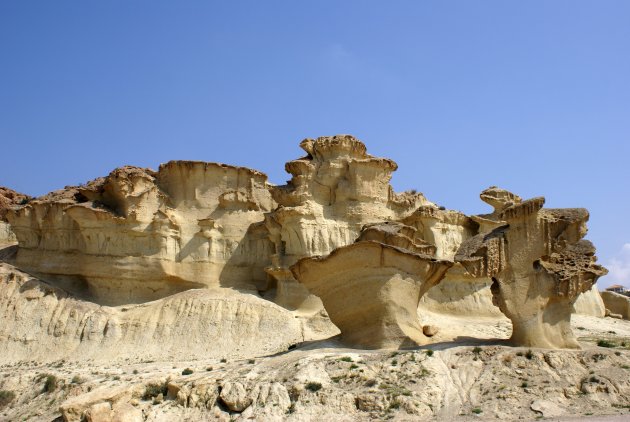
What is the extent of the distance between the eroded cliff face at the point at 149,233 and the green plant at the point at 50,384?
8039mm

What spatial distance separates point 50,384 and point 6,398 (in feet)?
6.35

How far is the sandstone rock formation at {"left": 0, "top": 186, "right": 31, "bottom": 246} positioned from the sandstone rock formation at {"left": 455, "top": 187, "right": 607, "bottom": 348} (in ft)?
101

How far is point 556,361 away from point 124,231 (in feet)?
74.0

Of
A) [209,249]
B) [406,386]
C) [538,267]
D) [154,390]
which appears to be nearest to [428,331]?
[538,267]

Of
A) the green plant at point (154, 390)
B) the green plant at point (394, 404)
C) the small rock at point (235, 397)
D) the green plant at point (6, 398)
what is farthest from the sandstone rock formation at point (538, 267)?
the green plant at point (6, 398)

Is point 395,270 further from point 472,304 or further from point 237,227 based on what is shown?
point 237,227

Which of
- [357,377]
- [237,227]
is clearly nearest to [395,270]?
[357,377]

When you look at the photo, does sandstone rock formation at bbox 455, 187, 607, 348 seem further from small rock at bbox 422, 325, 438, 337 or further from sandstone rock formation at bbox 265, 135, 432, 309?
sandstone rock formation at bbox 265, 135, 432, 309

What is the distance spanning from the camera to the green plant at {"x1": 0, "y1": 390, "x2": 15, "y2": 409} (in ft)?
79.5

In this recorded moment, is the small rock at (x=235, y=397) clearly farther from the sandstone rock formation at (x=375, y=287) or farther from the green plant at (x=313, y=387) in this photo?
the sandstone rock formation at (x=375, y=287)

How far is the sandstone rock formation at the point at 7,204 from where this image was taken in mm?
40219

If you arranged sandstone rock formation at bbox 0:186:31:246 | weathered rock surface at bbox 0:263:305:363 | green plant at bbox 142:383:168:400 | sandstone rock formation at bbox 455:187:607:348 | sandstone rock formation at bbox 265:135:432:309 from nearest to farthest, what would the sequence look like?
1. green plant at bbox 142:383:168:400
2. sandstone rock formation at bbox 455:187:607:348
3. weathered rock surface at bbox 0:263:305:363
4. sandstone rock formation at bbox 265:135:432:309
5. sandstone rock formation at bbox 0:186:31:246

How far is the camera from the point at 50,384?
950 inches

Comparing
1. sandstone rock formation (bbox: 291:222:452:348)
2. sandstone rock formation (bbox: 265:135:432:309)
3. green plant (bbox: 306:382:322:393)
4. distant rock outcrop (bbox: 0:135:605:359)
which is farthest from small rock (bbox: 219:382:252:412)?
sandstone rock formation (bbox: 265:135:432:309)
